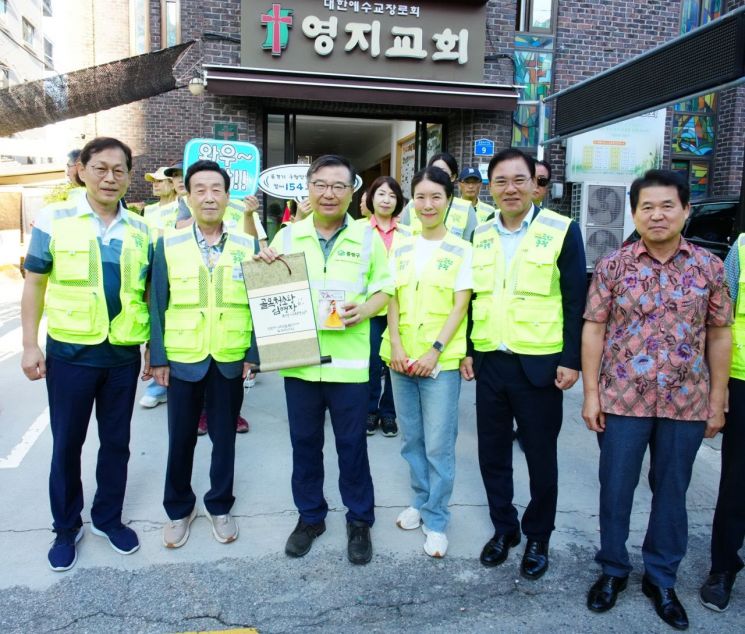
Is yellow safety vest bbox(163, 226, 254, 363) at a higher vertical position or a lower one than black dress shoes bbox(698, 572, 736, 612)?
higher

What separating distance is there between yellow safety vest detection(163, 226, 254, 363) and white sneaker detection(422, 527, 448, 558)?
4.60 feet

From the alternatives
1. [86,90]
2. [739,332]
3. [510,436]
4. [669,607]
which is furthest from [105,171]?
[86,90]

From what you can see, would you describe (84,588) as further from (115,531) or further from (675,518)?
(675,518)

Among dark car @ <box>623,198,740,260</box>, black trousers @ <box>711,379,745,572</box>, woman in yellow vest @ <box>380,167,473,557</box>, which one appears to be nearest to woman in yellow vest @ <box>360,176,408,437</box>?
woman in yellow vest @ <box>380,167,473,557</box>

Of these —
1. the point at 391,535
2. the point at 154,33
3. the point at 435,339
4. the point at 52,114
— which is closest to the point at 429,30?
the point at 52,114

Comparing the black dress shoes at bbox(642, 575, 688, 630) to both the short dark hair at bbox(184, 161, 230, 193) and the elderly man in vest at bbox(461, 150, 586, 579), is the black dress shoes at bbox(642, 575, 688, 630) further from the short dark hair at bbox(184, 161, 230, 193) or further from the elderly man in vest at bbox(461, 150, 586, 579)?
the short dark hair at bbox(184, 161, 230, 193)

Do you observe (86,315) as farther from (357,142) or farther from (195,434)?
(357,142)

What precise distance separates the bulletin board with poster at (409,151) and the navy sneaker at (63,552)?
6.86 metres

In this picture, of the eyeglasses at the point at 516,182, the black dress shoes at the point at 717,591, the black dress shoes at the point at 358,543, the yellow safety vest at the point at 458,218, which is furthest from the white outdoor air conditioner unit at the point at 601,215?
the black dress shoes at the point at 358,543

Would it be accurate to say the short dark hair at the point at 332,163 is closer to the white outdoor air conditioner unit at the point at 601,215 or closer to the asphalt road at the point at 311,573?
the asphalt road at the point at 311,573

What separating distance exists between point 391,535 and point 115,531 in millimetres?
1470

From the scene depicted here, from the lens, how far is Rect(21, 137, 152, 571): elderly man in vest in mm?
2916

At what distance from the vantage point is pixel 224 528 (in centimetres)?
330

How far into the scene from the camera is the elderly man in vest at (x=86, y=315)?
2.92 m
